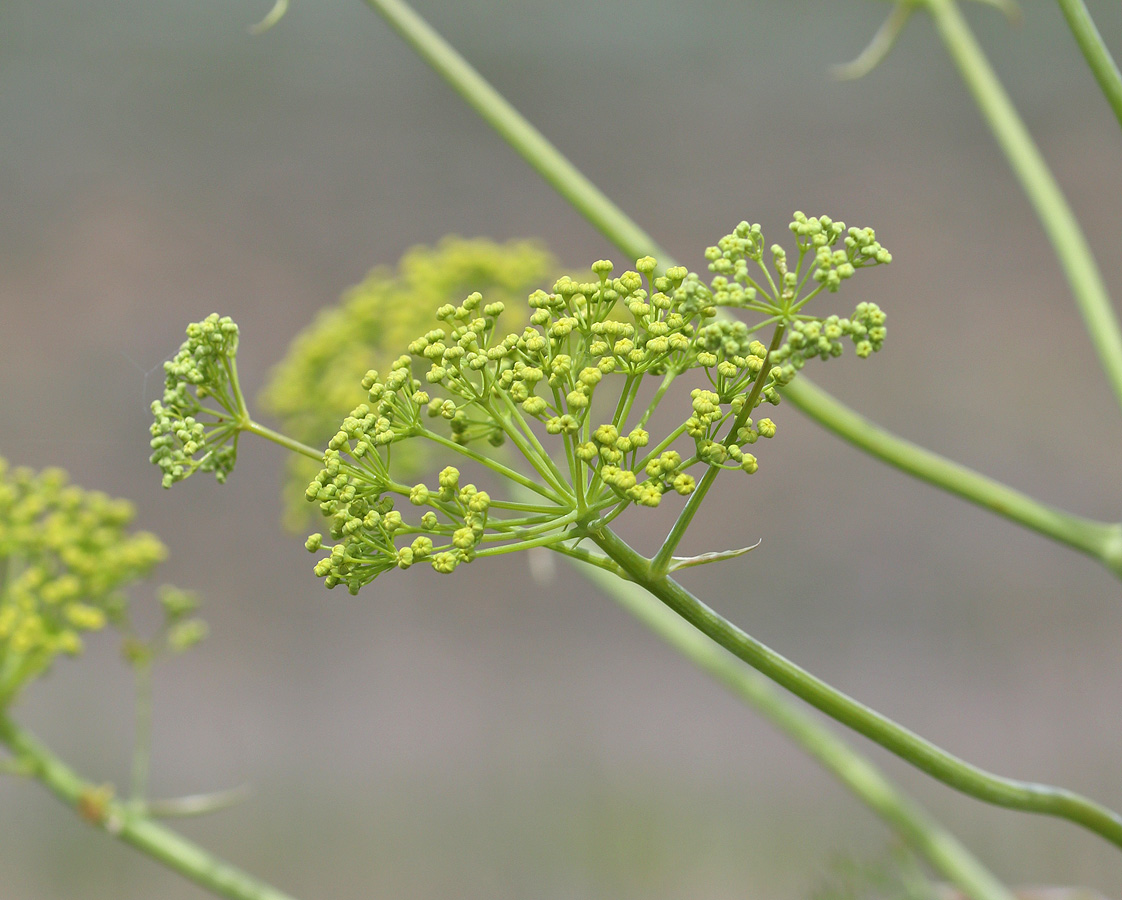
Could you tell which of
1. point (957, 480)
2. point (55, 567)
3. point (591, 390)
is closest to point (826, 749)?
point (957, 480)

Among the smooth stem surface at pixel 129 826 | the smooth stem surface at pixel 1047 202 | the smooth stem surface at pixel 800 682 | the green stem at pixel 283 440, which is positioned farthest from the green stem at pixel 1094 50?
the smooth stem surface at pixel 129 826

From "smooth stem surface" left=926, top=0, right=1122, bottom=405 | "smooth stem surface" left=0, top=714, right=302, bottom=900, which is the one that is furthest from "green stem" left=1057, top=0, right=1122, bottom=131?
"smooth stem surface" left=0, top=714, right=302, bottom=900

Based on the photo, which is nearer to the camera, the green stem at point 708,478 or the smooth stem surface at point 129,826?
the green stem at point 708,478

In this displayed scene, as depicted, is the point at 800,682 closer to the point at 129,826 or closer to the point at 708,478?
the point at 708,478

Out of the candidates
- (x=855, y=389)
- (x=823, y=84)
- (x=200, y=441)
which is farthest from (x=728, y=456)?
(x=823, y=84)

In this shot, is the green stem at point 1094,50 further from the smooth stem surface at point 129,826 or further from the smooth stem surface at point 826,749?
the smooth stem surface at point 129,826
